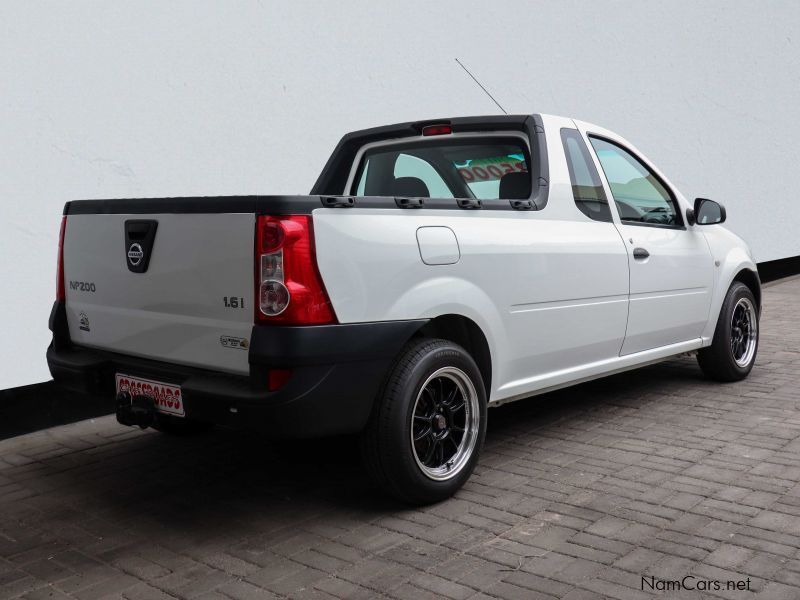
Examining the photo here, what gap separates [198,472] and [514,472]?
1.65 metres

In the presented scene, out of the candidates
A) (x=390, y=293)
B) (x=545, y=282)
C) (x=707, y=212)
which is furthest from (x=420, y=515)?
(x=707, y=212)

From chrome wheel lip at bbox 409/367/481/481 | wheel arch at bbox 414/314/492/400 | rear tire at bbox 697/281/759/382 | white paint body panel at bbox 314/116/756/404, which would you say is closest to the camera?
white paint body panel at bbox 314/116/756/404

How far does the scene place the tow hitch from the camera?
3.70 metres

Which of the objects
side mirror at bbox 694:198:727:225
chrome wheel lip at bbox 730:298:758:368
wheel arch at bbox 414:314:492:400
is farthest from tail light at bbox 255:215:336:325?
chrome wheel lip at bbox 730:298:758:368

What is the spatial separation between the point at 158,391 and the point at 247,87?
3.23 metres

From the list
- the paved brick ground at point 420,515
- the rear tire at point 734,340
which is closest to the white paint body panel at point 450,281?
the paved brick ground at point 420,515

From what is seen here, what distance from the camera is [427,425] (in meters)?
3.89

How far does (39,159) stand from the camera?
17.0 ft

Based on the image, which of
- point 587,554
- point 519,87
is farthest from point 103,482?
point 519,87

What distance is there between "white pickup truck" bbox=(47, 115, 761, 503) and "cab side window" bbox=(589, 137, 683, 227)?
0.08ft

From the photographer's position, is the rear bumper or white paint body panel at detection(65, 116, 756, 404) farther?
white paint body panel at detection(65, 116, 756, 404)

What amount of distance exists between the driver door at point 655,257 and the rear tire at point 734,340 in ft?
0.88

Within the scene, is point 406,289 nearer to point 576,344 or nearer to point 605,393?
point 576,344

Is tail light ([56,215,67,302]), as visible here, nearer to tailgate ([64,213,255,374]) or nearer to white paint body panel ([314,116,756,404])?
tailgate ([64,213,255,374])
